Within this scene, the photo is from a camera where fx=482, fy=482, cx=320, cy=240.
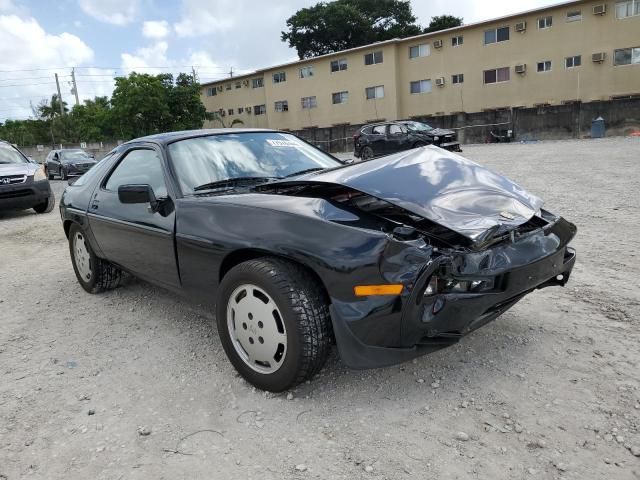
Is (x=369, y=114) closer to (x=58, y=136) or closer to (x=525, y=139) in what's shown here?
(x=525, y=139)

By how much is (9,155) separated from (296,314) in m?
10.5

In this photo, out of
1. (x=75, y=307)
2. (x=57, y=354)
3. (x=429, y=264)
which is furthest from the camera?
(x=75, y=307)

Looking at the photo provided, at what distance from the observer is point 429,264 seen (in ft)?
6.97

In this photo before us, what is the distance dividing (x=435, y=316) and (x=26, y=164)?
1052cm

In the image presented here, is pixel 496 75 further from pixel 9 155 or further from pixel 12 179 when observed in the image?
pixel 12 179

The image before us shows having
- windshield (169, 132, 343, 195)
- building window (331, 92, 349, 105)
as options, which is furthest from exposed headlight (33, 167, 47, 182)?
building window (331, 92, 349, 105)

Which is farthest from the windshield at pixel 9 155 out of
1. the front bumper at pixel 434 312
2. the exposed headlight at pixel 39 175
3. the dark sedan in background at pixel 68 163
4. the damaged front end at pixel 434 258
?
the front bumper at pixel 434 312

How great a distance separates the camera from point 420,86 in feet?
109

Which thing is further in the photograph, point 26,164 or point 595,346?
point 26,164

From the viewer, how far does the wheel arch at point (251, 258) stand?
2.39 meters

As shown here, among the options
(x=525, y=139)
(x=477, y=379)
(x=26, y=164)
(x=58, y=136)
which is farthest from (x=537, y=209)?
(x=58, y=136)

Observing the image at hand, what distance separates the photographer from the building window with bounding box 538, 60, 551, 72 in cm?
2803

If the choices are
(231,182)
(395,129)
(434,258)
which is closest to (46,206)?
(231,182)

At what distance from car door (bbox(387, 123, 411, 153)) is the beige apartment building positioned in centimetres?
1509
